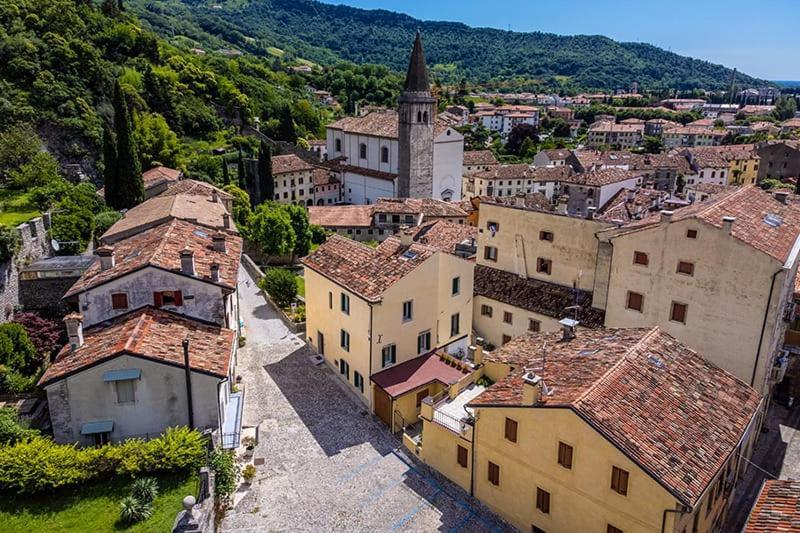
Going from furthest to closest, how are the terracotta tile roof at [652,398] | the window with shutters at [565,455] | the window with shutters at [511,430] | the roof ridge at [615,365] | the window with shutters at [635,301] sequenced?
the window with shutters at [635,301] < the window with shutters at [511,430] < the window with shutters at [565,455] < the roof ridge at [615,365] < the terracotta tile roof at [652,398]

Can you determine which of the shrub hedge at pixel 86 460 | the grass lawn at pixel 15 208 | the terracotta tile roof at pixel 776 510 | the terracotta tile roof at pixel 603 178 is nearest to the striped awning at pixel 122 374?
the shrub hedge at pixel 86 460

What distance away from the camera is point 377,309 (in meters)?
25.4

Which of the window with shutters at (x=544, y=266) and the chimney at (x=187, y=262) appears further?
the window with shutters at (x=544, y=266)

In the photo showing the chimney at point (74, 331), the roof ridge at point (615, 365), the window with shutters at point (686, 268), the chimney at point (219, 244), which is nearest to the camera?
the roof ridge at point (615, 365)

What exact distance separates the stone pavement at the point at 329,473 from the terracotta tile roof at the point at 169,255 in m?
6.67

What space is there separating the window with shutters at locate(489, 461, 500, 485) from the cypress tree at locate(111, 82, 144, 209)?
38.9m

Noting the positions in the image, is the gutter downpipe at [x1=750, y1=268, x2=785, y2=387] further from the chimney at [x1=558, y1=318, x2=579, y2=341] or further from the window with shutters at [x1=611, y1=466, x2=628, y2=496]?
the window with shutters at [x1=611, y1=466, x2=628, y2=496]

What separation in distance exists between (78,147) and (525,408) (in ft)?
193

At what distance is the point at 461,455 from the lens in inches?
848

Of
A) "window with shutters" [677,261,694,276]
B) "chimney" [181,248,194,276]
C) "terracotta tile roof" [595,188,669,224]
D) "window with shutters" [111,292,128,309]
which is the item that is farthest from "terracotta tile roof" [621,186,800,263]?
"window with shutters" [111,292,128,309]

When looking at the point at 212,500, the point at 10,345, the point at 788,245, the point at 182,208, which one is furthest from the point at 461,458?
the point at 182,208

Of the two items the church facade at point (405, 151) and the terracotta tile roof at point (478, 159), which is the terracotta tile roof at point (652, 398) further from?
the terracotta tile roof at point (478, 159)

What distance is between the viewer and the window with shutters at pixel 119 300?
23.6 meters

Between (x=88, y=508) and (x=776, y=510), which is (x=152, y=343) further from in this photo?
(x=776, y=510)
